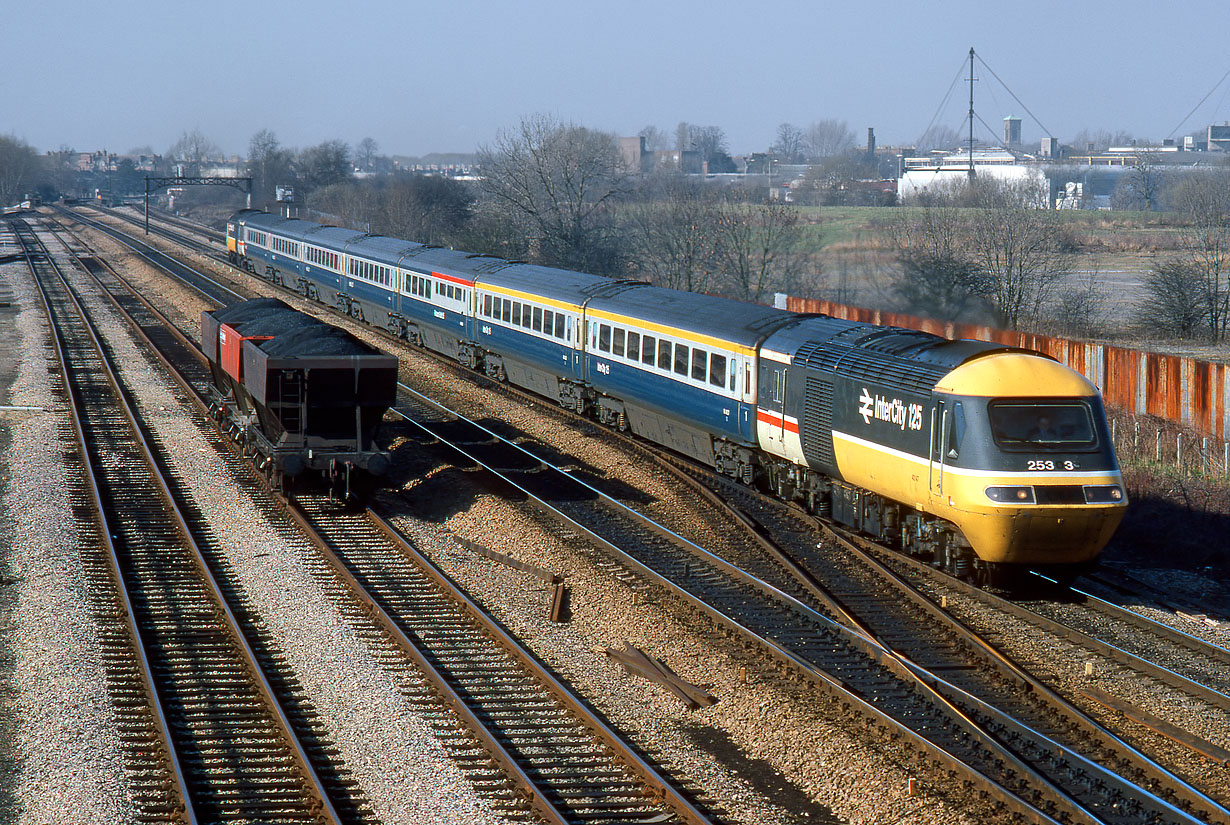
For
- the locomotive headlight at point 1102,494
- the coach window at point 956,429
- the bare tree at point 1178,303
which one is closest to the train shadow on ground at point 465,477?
the coach window at point 956,429

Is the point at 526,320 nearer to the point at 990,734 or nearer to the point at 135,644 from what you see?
the point at 135,644

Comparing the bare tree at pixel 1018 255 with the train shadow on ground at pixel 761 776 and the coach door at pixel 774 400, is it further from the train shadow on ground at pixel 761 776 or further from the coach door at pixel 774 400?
the train shadow on ground at pixel 761 776

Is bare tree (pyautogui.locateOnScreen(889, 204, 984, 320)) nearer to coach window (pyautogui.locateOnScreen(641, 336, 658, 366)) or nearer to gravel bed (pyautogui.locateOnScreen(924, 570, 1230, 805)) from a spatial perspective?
coach window (pyautogui.locateOnScreen(641, 336, 658, 366))

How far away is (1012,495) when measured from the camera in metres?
13.7

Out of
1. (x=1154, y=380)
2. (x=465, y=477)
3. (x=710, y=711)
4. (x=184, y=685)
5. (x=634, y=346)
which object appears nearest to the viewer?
(x=710, y=711)

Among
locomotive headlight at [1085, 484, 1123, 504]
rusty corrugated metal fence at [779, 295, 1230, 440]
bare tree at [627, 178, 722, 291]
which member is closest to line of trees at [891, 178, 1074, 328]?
rusty corrugated metal fence at [779, 295, 1230, 440]

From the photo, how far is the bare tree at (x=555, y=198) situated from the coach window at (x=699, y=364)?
39272mm

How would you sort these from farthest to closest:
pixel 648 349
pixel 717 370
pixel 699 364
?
pixel 648 349 → pixel 699 364 → pixel 717 370

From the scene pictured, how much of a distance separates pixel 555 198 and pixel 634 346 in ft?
131

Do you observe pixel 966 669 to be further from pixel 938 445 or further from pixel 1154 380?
pixel 1154 380

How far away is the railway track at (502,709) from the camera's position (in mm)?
9938

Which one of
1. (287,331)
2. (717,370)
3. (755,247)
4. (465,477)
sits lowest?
(465,477)

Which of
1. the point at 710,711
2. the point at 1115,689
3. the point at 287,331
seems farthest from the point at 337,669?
the point at 287,331

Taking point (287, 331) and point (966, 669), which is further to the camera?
point (287, 331)
